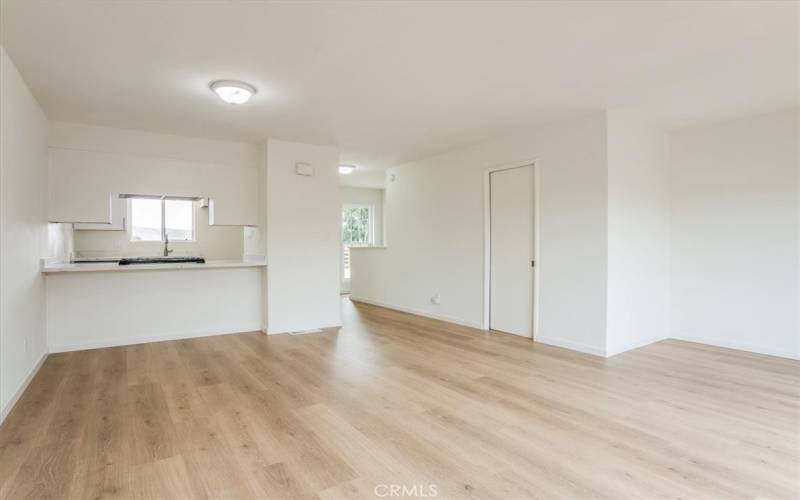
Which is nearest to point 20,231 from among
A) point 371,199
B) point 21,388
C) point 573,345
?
point 21,388

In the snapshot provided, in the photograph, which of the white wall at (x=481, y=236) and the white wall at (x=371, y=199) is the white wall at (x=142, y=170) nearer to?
the white wall at (x=481, y=236)

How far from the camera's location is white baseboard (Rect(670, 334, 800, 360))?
4.07 metres

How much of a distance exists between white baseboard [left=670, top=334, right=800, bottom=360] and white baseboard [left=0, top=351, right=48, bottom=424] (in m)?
6.09

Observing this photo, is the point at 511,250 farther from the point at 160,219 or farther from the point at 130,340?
the point at 160,219

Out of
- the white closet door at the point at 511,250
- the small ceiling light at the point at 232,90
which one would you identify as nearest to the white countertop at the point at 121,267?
the small ceiling light at the point at 232,90

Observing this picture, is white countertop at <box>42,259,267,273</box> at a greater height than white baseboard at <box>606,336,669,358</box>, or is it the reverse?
white countertop at <box>42,259,267,273</box>

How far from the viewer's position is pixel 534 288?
4.77 metres

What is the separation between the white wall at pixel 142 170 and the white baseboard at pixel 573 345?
12.3 ft

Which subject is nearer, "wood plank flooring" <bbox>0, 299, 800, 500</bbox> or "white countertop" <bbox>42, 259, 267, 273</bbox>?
"wood plank flooring" <bbox>0, 299, 800, 500</bbox>

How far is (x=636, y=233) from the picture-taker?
440 cm

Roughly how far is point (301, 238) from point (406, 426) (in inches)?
128

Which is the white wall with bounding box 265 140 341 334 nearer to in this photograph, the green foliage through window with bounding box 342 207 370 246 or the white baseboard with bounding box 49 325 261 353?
the white baseboard with bounding box 49 325 261 353

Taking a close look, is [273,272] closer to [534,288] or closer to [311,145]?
[311,145]

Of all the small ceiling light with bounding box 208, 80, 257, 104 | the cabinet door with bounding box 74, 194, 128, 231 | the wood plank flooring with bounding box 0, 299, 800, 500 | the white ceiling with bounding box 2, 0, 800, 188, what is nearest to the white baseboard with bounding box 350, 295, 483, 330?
the wood plank flooring with bounding box 0, 299, 800, 500
